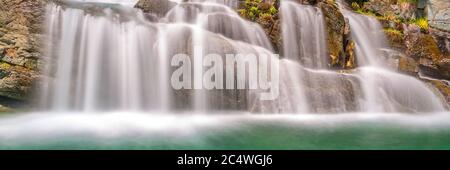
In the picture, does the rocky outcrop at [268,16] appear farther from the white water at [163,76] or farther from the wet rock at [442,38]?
the wet rock at [442,38]

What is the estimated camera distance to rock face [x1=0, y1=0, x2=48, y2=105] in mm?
11484

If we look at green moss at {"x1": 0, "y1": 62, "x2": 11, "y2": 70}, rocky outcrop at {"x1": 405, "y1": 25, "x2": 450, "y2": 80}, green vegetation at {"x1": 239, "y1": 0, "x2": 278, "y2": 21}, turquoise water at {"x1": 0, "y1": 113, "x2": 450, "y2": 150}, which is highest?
green vegetation at {"x1": 239, "y1": 0, "x2": 278, "y2": 21}

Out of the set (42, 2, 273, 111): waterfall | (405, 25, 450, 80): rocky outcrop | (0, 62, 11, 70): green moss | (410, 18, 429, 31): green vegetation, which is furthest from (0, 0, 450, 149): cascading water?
(410, 18, 429, 31): green vegetation

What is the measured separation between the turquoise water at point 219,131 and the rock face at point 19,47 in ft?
3.53

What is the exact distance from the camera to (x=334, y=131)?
9.78m

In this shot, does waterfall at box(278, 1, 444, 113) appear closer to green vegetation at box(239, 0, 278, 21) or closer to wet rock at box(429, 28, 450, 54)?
green vegetation at box(239, 0, 278, 21)

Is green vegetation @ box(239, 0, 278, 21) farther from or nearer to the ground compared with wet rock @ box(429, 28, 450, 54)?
farther from the ground

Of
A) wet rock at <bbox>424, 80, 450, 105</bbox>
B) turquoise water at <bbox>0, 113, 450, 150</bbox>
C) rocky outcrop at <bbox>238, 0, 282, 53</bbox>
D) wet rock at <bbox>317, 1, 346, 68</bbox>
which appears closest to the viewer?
turquoise water at <bbox>0, 113, 450, 150</bbox>

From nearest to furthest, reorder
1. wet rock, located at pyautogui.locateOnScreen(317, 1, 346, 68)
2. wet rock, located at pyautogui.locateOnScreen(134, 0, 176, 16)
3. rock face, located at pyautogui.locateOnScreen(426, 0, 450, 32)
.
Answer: wet rock, located at pyautogui.locateOnScreen(134, 0, 176, 16) → wet rock, located at pyautogui.locateOnScreen(317, 1, 346, 68) → rock face, located at pyautogui.locateOnScreen(426, 0, 450, 32)

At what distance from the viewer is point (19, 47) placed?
11.6 meters

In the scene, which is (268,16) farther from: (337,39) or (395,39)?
(395,39)

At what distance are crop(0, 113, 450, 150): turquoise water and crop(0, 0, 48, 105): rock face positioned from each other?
42.3 inches
